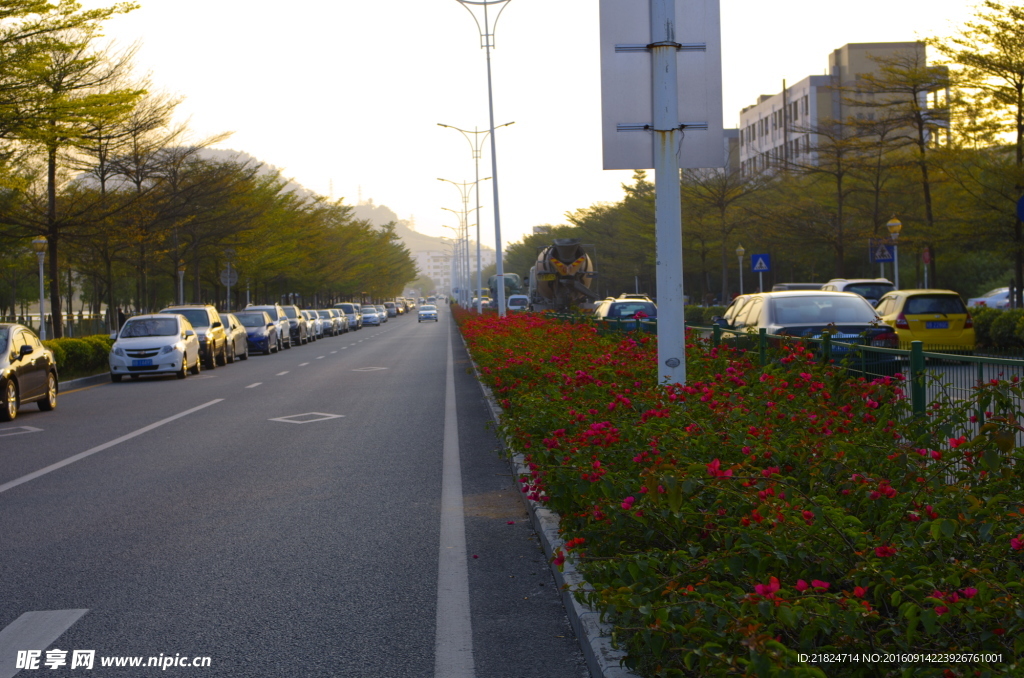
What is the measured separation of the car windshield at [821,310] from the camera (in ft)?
45.7

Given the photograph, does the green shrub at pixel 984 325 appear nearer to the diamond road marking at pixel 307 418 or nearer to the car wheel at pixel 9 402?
the diamond road marking at pixel 307 418

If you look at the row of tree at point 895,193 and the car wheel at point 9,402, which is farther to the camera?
the row of tree at point 895,193

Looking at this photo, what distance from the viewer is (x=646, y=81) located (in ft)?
28.8

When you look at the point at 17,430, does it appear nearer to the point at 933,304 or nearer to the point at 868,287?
the point at 933,304

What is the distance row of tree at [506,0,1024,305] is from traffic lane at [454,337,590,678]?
23.2 metres

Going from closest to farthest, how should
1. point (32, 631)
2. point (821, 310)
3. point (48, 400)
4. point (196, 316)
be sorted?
point (32, 631), point (821, 310), point (48, 400), point (196, 316)

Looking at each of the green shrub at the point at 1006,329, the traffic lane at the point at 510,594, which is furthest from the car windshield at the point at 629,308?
the traffic lane at the point at 510,594

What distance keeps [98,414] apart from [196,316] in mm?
14085

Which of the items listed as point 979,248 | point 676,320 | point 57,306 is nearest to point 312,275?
point 57,306

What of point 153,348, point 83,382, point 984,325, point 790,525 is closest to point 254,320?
point 153,348

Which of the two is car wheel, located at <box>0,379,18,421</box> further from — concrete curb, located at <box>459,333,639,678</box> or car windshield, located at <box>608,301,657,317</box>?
car windshield, located at <box>608,301,657,317</box>

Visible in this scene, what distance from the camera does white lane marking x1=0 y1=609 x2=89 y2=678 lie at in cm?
485

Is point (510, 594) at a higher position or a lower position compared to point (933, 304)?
lower

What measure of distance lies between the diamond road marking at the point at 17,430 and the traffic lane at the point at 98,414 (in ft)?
0.04
